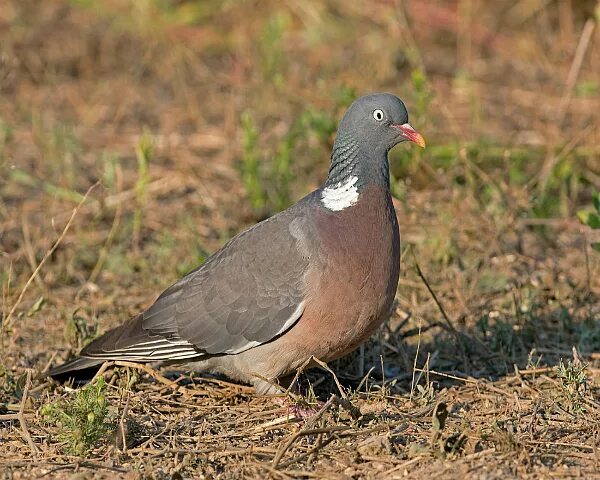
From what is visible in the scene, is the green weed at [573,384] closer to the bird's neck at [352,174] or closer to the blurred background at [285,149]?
the blurred background at [285,149]

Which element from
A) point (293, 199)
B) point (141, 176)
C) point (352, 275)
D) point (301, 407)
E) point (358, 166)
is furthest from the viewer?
point (293, 199)

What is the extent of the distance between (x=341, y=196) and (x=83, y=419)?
1.41 metres

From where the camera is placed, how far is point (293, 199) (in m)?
6.68

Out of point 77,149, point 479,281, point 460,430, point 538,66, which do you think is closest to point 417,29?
point 538,66

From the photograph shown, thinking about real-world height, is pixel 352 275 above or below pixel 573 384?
above

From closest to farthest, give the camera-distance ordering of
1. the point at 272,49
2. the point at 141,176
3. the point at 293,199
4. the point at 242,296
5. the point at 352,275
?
1. the point at 352,275
2. the point at 242,296
3. the point at 141,176
4. the point at 293,199
5. the point at 272,49

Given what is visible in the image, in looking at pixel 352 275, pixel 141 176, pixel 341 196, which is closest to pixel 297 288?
pixel 352 275

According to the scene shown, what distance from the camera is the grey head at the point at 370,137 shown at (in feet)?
14.4

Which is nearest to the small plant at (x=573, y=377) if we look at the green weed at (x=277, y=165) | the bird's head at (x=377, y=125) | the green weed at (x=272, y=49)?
the bird's head at (x=377, y=125)

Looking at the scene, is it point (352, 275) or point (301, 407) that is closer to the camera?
point (352, 275)

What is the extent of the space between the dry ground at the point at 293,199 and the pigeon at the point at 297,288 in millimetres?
202

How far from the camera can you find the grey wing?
171 inches

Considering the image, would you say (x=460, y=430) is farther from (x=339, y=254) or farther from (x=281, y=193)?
(x=281, y=193)

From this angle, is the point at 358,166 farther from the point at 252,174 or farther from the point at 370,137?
the point at 252,174
